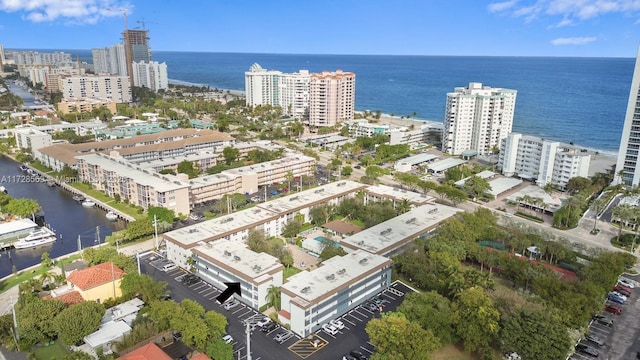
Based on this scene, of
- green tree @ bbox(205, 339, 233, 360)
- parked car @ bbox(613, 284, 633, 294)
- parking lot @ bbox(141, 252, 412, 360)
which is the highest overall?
green tree @ bbox(205, 339, 233, 360)

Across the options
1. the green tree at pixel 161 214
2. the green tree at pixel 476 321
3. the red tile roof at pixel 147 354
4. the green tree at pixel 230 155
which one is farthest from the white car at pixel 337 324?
the green tree at pixel 230 155

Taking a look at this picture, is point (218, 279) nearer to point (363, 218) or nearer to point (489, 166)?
point (363, 218)

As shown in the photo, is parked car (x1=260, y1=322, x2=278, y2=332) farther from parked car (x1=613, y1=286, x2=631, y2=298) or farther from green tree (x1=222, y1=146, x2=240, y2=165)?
green tree (x1=222, y1=146, x2=240, y2=165)

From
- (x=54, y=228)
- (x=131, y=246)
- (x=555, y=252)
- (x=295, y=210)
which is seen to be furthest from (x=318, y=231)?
(x=54, y=228)

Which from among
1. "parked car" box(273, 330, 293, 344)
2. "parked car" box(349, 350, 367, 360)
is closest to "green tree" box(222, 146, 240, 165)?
"parked car" box(273, 330, 293, 344)

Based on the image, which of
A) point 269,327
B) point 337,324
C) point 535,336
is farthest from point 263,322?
point 535,336

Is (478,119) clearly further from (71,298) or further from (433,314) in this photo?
(71,298)
